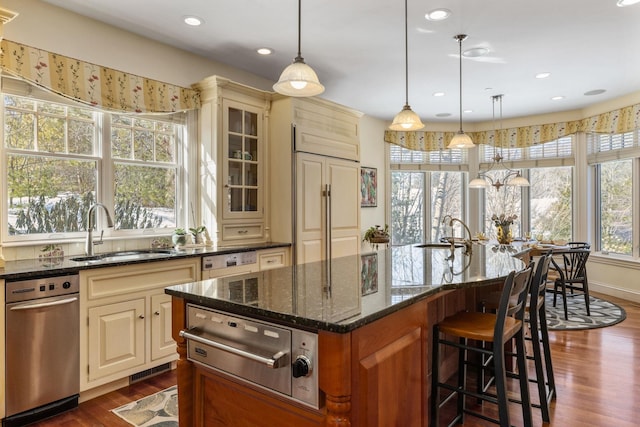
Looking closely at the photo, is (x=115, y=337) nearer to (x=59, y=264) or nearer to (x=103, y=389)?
(x=103, y=389)

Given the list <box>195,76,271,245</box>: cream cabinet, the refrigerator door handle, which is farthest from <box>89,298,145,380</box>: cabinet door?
the refrigerator door handle

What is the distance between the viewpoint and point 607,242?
6.03 meters

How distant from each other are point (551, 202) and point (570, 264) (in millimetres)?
2050

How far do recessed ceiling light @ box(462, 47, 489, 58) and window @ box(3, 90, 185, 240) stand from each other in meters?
2.91

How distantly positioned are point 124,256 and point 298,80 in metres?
2.18

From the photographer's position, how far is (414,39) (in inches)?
144

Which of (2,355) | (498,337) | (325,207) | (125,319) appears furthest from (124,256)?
(498,337)

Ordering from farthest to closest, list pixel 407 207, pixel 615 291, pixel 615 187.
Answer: pixel 407 207 → pixel 615 187 → pixel 615 291

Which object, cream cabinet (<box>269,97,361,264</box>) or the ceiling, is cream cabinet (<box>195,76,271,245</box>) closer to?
cream cabinet (<box>269,97,361,264</box>)

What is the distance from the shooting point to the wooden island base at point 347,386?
1.27 metres

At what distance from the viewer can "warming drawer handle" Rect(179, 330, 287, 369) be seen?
1.33 m

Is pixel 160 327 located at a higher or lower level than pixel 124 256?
lower

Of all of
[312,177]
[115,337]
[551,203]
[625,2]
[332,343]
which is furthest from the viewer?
[551,203]

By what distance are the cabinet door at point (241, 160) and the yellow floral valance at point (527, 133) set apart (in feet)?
11.1
